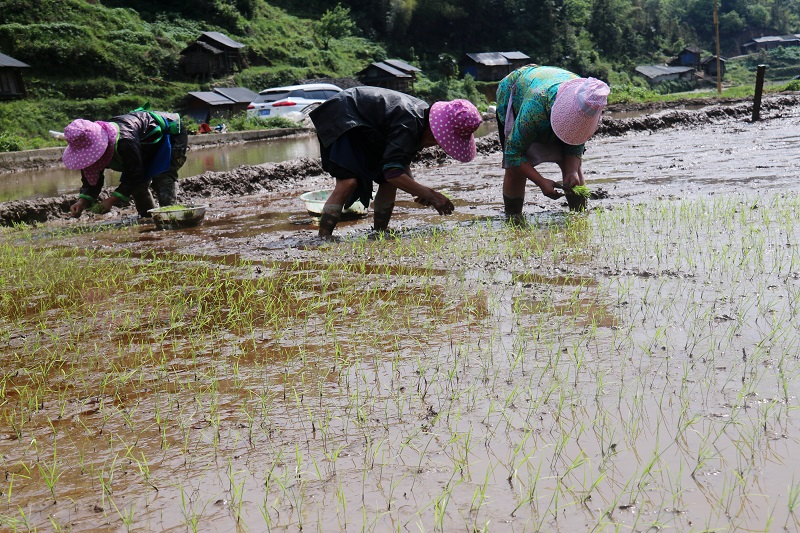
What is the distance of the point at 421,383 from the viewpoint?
99.7 inches

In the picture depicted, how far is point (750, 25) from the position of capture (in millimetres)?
77562

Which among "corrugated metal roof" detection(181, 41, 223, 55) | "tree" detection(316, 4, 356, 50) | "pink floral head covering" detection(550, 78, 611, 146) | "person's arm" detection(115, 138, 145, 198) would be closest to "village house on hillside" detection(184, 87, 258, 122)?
"corrugated metal roof" detection(181, 41, 223, 55)

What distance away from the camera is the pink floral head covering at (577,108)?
484cm

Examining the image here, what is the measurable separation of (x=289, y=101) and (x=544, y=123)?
2190 cm

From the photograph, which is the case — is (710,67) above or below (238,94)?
above

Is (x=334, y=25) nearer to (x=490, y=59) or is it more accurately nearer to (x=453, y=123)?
(x=490, y=59)

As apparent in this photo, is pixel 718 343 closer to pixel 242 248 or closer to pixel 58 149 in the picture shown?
pixel 242 248

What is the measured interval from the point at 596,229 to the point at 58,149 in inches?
592

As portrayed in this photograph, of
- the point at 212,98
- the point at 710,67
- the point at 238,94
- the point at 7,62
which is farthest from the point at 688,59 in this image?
the point at 7,62

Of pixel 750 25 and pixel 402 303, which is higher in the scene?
pixel 750 25

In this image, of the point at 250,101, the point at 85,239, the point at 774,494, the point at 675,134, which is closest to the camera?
the point at 774,494

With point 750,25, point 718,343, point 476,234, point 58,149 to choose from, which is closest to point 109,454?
point 718,343

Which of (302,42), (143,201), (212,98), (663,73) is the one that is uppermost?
(302,42)

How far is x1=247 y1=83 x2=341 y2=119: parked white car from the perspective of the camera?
2588 cm
